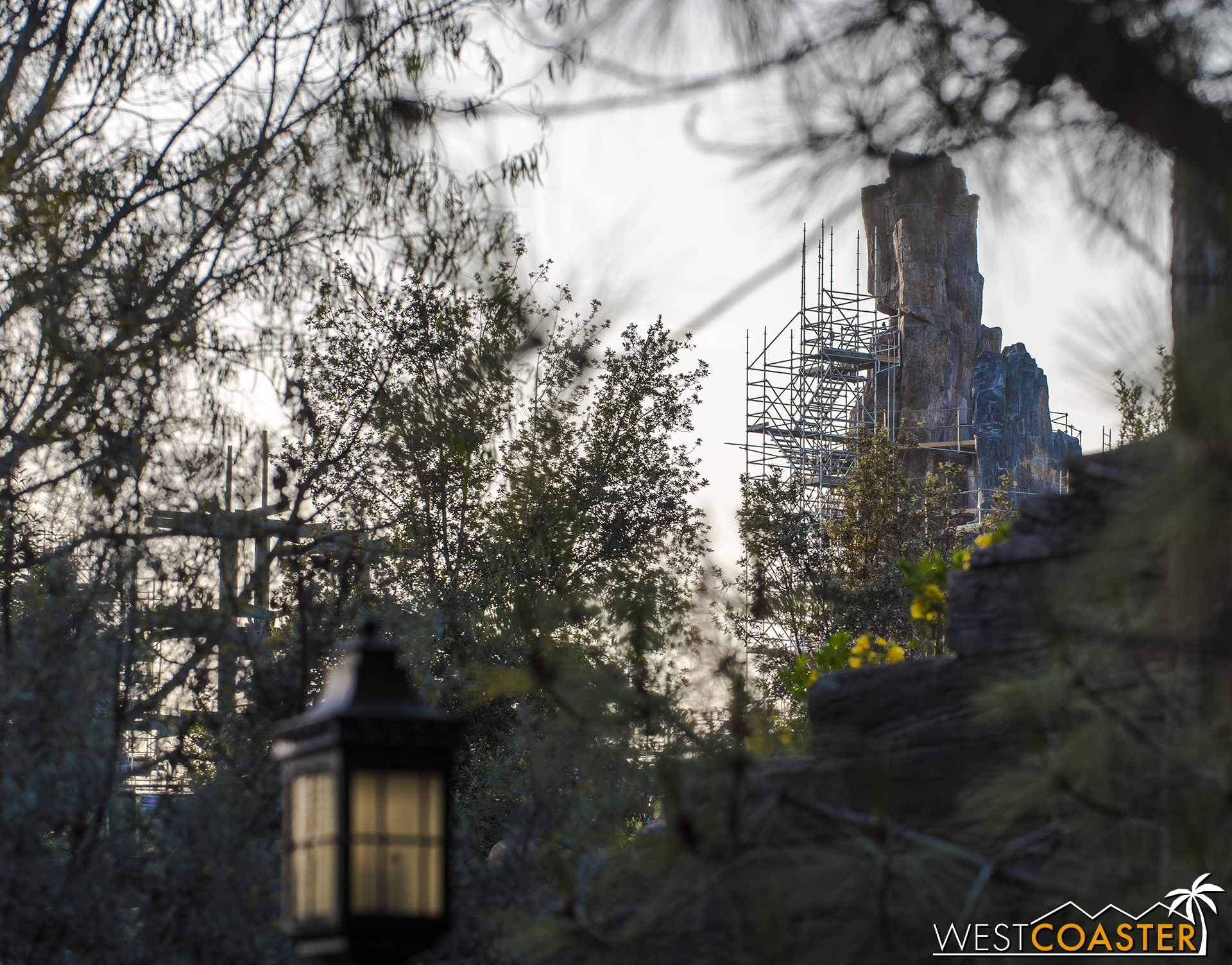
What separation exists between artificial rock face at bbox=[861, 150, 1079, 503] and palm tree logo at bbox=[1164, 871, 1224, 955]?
24.1 meters

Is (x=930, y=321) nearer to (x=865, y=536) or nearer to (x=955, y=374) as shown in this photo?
(x=955, y=374)

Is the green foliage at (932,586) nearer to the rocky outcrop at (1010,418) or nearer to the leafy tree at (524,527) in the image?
the leafy tree at (524,527)

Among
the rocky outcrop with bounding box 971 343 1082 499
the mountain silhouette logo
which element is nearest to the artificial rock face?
the rocky outcrop with bounding box 971 343 1082 499

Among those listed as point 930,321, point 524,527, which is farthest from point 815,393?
point 524,527

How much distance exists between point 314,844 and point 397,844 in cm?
16

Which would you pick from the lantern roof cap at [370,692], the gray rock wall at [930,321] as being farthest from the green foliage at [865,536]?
the lantern roof cap at [370,692]

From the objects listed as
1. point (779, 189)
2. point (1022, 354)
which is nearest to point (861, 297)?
point (1022, 354)

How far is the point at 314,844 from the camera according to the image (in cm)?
202

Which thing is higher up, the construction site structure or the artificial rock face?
the artificial rock face

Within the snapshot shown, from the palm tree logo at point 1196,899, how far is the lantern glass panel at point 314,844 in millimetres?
1412

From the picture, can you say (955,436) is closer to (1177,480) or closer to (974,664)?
(974,664)

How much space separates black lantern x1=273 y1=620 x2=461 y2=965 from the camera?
1932 mm

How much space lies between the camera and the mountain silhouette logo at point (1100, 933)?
203 cm

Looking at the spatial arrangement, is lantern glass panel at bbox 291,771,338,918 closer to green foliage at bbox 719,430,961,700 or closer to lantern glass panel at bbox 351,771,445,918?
lantern glass panel at bbox 351,771,445,918
